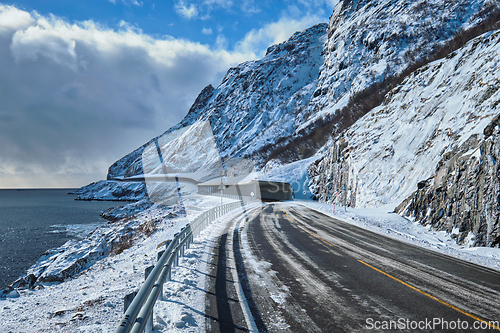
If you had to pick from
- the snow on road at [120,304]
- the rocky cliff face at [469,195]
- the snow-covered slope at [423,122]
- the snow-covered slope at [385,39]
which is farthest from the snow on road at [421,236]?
the snow-covered slope at [385,39]

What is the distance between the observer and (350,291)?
584cm

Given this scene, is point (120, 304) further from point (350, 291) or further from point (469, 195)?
point (469, 195)

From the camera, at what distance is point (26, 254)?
26.8 m

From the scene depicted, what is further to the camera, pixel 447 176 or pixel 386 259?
pixel 447 176

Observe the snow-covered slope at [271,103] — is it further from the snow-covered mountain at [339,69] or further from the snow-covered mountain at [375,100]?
the snow-covered mountain at [375,100]

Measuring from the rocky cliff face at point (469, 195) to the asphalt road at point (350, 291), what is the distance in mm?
3285

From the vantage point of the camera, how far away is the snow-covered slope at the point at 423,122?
18.4 metres

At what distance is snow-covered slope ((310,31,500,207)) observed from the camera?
60.4 ft

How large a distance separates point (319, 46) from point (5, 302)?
20173cm

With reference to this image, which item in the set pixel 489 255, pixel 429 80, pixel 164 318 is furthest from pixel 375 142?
pixel 164 318

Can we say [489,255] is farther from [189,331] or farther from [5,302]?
[5,302]

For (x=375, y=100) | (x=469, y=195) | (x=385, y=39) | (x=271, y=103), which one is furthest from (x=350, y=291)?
(x=271, y=103)

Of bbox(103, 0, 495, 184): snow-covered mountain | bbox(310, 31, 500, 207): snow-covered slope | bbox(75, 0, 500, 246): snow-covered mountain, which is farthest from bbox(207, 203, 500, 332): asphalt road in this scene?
bbox(103, 0, 495, 184): snow-covered mountain

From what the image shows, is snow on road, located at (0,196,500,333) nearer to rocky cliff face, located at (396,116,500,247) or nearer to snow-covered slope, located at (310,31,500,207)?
rocky cliff face, located at (396,116,500,247)
